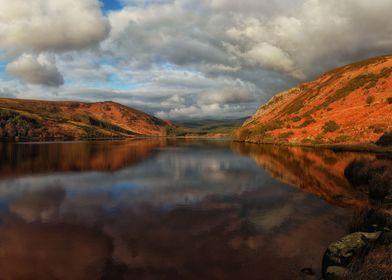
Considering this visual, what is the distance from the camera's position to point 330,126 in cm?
9712

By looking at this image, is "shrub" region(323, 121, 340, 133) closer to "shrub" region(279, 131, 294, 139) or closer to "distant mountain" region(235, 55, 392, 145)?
"distant mountain" region(235, 55, 392, 145)

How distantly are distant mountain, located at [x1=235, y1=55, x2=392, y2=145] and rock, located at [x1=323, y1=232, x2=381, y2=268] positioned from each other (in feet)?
201

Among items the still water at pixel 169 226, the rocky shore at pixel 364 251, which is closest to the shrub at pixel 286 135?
the still water at pixel 169 226

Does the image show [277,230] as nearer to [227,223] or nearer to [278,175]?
[227,223]

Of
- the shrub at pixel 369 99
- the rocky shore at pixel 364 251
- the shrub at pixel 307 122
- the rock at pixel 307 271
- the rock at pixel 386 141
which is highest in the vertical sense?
the shrub at pixel 369 99

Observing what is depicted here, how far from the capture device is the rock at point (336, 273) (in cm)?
1219

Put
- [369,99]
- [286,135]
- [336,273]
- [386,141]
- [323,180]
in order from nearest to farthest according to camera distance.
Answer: [336,273]
[323,180]
[386,141]
[369,99]
[286,135]

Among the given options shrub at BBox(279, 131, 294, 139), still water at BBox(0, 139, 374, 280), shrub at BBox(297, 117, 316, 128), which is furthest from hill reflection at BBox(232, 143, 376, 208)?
shrub at BBox(297, 117, 316, 128)

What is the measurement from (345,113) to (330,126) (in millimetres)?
10096

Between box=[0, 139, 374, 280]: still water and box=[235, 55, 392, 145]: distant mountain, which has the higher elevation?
box=[235, 55, 392, 145]: distant mountain

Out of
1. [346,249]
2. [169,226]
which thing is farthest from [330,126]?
[346,249]

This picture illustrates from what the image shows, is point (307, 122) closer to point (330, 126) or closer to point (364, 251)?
point (330, 126)

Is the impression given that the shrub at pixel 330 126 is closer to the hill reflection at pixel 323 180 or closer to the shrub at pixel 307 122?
the shrub at pixel 307 122

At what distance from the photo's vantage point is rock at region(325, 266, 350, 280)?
12194 millimetres
